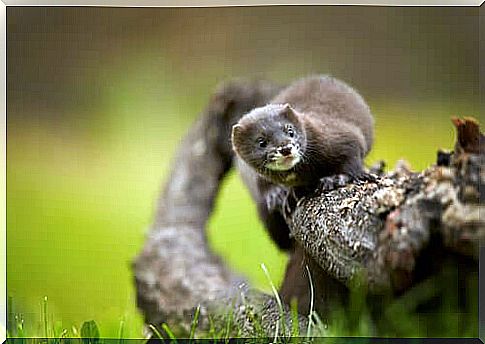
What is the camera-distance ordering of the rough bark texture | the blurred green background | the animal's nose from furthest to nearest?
the blurred green background, the animal's nose, the rough bark texture

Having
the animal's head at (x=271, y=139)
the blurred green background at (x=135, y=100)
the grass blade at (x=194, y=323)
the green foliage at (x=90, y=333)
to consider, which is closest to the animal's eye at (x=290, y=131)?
the animal's head at (x=271, y=139)

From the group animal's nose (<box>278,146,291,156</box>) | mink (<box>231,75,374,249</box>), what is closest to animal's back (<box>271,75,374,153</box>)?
mink (<box>231,75,374,249</box>)

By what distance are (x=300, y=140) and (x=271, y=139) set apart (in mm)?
93

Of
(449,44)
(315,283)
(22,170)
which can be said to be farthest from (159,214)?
(449,44)

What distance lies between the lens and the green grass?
248 cm

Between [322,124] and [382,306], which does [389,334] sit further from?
[322,124]

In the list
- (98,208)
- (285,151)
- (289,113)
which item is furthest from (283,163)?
(98,208)

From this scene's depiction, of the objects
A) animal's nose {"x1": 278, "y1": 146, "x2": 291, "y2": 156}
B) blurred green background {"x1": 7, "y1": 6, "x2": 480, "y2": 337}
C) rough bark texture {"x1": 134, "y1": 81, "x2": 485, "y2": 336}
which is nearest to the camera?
rough bark texture {"x1": 134, "y1": 81, "x2": 485, "y2": 336}

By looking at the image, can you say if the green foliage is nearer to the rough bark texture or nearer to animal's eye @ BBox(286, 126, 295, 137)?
the rough bark texture

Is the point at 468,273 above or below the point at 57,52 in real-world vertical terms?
below

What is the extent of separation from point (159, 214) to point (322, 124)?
0.73 metres

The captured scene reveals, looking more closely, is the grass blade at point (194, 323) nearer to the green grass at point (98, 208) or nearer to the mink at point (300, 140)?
the green grass at point (98, 208)

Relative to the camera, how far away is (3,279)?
2480mm

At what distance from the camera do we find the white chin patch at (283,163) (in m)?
2.19
